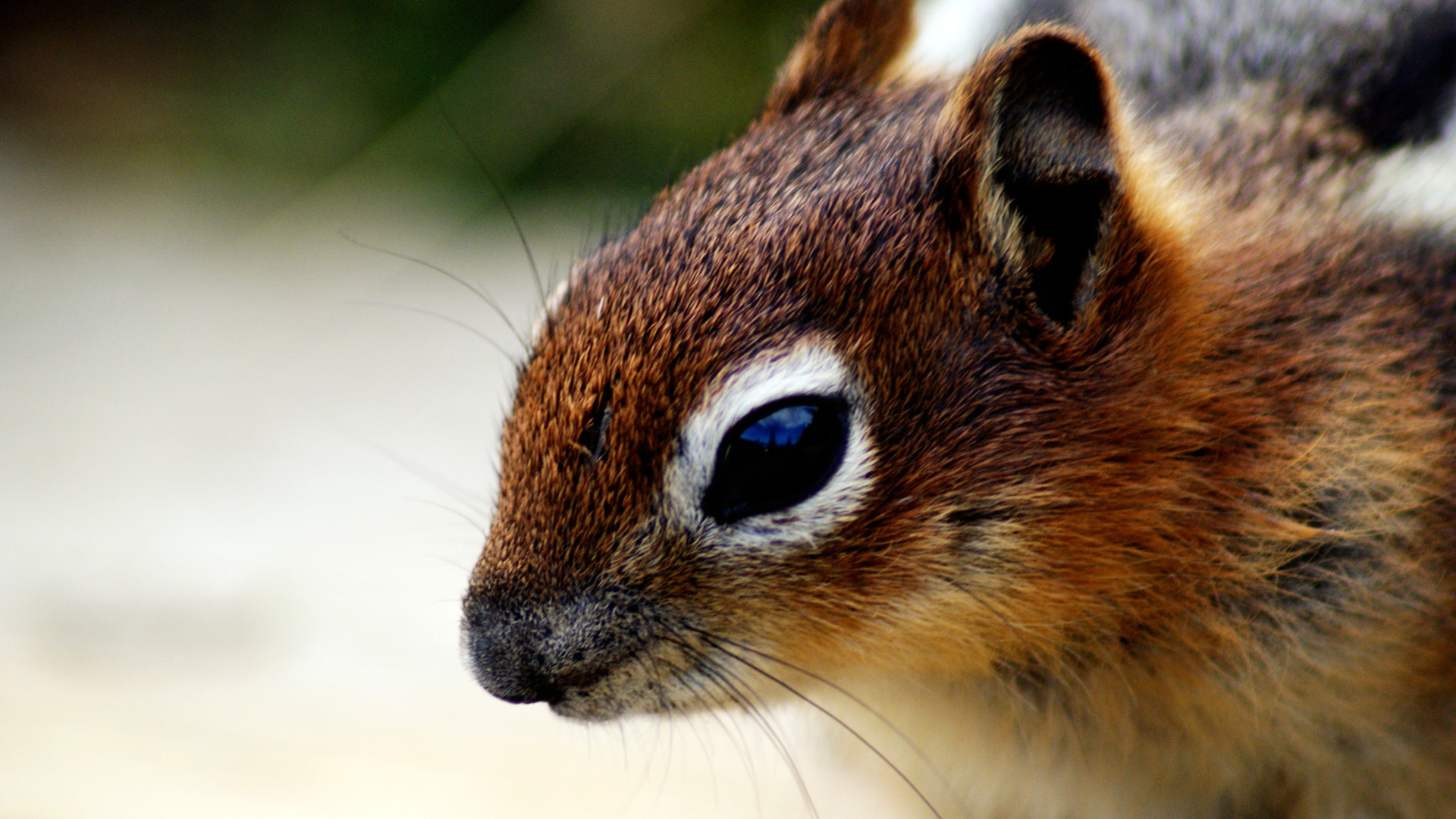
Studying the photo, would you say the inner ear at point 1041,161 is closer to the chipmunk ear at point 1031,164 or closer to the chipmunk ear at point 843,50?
the chipmunk ear at point 1031,164

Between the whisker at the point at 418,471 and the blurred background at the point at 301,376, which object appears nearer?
the blurred background at the point at 301,376

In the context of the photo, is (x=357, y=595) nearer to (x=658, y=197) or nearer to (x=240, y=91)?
(x=658, y=197)

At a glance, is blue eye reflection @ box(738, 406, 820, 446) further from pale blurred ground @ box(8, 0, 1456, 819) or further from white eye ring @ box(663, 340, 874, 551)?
pale blurred ground @ box(8, 0, 1456, 819)

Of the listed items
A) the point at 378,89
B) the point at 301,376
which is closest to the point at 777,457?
the point at 301,376

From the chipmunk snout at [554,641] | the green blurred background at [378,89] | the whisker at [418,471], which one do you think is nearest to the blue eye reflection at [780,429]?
the chipmunk snout at [554,641]

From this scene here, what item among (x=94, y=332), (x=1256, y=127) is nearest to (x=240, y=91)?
(x=94, y=332)

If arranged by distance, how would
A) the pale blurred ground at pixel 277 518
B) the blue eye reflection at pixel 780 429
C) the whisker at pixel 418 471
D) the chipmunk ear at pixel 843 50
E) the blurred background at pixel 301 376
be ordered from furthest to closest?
the whisker at pixel 418 471 → the blurred background at pixel 301 376 → the pale blurred ground at pixel 277 518 → the chipmunk ear at pixel 843 50 → the blue eye reflection at pixel 780 429
